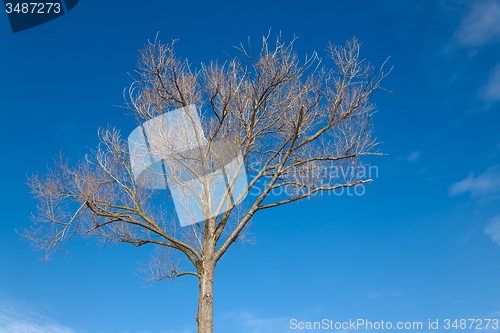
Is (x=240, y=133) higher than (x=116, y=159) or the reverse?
higher

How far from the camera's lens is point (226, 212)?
8.77 meters

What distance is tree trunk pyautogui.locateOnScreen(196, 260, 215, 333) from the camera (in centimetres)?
765

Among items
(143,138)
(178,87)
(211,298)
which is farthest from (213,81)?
(211,298)

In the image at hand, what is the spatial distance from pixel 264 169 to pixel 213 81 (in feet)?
6.58

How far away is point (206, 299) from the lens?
784 cm

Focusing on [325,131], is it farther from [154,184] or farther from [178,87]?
[154,184]

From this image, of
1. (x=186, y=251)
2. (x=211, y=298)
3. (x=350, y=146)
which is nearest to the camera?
(x=211, y=298)

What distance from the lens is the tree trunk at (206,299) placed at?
25.1 ft

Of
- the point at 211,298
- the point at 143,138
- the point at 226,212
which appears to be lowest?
the point at 211,298

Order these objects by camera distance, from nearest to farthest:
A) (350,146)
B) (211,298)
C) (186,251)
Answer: (211,298) → (186,251) → (350,146)

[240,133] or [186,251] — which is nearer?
[186,251]

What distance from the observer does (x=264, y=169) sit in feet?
30.5

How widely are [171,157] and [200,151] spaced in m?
0.59

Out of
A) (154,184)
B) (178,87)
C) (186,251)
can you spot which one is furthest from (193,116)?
(186,251)
